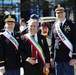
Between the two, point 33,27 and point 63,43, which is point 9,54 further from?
point 63,43

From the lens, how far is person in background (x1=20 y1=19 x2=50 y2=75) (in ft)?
15.8

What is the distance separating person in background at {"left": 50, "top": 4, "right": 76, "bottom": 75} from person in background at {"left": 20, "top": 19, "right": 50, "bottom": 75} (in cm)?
51

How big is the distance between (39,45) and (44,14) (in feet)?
85.7

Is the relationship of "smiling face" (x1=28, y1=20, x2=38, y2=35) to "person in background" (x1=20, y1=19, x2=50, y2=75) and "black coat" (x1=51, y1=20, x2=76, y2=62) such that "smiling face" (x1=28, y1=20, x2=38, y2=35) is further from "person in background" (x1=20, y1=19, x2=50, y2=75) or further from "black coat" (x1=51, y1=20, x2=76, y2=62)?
"black coat" (x1=51, y1=20, x2=76, y2=62)

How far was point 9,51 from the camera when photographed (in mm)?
4898

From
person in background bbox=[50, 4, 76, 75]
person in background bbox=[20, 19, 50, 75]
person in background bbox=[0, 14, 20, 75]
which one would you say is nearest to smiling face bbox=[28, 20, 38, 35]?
person in background bbox=[20, 19, 50, 75]

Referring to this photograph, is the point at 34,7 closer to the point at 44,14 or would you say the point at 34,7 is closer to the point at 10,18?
the point at 44,14

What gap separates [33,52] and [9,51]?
0.40 metres

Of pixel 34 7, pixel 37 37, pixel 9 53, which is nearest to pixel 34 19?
pixel 37 37

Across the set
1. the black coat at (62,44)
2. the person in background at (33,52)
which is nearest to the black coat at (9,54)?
the person in background at (33,52)

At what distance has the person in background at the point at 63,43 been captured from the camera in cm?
527

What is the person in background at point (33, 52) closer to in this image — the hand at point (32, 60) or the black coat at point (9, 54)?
the hand at point (32, 60)

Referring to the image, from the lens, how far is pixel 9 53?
4.90 meters

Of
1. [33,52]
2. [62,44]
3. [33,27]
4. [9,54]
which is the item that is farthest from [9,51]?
[62,44]
